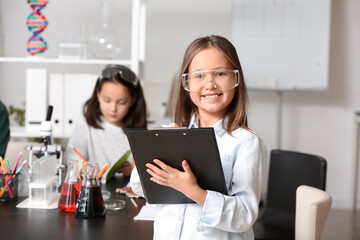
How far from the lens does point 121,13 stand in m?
4.09

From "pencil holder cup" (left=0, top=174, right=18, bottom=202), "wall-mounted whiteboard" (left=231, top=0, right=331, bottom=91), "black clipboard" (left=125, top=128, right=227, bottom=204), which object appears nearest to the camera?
"black clipboard" (left=125, top=128, right=227, bottom=204)

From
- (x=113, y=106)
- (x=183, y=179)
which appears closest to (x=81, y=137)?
(x=113, y=106)

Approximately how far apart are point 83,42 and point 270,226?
1.67 m

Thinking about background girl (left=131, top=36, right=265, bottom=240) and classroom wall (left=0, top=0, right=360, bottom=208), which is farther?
classroom wall (left=0, top=0, right=360, bottom=208)

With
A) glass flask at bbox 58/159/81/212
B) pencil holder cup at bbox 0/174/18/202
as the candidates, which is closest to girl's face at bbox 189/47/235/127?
glass flask at bbox 58/159/81/212

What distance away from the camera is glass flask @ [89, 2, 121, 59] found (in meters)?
3.09

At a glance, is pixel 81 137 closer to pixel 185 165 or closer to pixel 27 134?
pixel 27 134

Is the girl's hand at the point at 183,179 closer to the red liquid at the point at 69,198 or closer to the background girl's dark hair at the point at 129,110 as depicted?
the red liquid at the point at 69,198

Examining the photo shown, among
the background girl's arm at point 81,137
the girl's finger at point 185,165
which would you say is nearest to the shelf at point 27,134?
the background girl's arm at point 81,137

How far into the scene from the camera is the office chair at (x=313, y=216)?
1424 millimetres

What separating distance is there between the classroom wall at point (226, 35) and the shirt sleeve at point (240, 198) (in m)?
2.94

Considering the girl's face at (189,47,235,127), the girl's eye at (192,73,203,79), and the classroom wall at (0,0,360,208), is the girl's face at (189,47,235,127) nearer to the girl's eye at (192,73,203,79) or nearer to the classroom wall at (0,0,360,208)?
the girl's eye at (192,73,203,79)

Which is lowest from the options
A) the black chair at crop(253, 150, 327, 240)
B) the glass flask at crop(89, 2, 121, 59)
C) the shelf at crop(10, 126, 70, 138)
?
the black chair at crop(253, 150, 327, 240)

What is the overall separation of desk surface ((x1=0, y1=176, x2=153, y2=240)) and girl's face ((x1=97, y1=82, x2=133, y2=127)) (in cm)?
86
